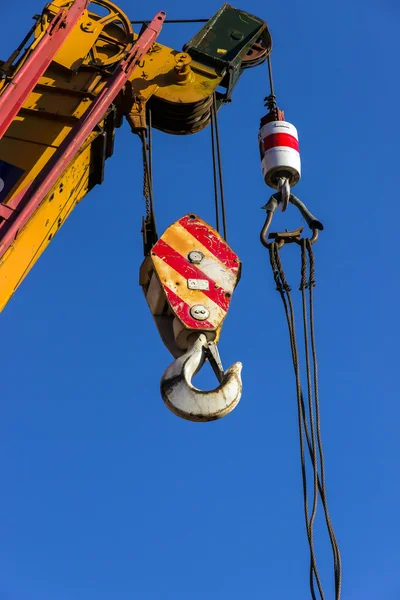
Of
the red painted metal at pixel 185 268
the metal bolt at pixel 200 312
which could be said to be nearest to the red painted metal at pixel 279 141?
the red painted metal at pixel 185 268

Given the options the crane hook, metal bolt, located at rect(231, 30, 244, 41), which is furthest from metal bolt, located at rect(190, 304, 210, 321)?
metal bolt, located at rect(231, 30, 244, 41)

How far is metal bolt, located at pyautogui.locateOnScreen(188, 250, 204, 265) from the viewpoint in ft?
15.9

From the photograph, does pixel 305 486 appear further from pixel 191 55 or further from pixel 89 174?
pixel 191 55

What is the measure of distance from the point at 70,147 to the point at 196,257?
0.90 m

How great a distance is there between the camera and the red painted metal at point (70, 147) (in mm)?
4129

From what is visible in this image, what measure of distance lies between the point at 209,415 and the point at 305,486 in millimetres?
539

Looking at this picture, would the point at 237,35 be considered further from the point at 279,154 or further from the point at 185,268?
the point at 185,268

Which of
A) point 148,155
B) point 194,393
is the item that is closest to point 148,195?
point 148,155

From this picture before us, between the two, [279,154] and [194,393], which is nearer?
[194,393]

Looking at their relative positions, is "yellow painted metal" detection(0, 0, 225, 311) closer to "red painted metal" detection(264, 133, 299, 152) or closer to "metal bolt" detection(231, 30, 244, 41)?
"metal bolt" detection(231, 30, 244, 41)

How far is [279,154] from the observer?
211 inches

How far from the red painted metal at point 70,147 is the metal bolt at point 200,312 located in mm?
938

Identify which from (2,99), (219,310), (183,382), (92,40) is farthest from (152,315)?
(92,40)

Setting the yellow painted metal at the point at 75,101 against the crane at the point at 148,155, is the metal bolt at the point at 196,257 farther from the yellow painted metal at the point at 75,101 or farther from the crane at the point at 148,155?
the yellow painted metal at the point at 75,101
